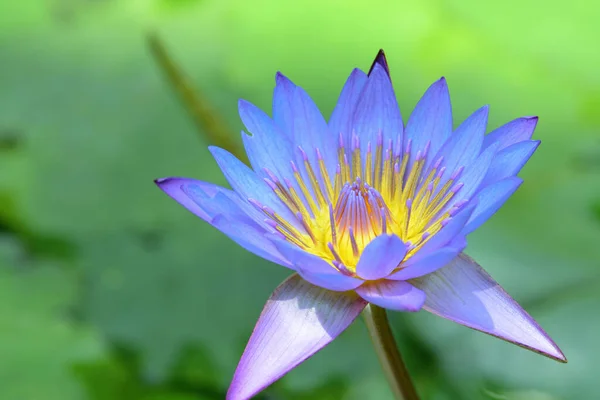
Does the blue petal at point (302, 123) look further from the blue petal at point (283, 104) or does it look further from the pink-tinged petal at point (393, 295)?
the pink-tinged petal at point (393, 295)

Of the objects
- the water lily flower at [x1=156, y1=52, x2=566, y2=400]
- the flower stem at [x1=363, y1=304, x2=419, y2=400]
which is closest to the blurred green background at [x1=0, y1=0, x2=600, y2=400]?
the flower stem at [x1=363, y1=304, x2=419, y2=400]

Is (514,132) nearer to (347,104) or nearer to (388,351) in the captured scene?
(347,104)

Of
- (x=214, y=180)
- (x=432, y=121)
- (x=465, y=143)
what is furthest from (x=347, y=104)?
(x=214, y=180)

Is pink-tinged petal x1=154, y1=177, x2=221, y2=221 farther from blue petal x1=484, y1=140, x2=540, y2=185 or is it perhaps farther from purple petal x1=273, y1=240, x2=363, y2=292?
blue petal x1=484, y1=140, x2=540, y2=185

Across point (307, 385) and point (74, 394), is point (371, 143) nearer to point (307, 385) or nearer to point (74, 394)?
point (307, 385)

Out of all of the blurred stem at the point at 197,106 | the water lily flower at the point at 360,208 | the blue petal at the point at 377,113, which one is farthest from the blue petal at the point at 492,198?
the blurred stem at the point at 197,106

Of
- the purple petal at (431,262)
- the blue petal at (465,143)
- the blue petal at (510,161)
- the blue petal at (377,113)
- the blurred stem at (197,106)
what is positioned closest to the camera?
the purple petal at (431,262)
